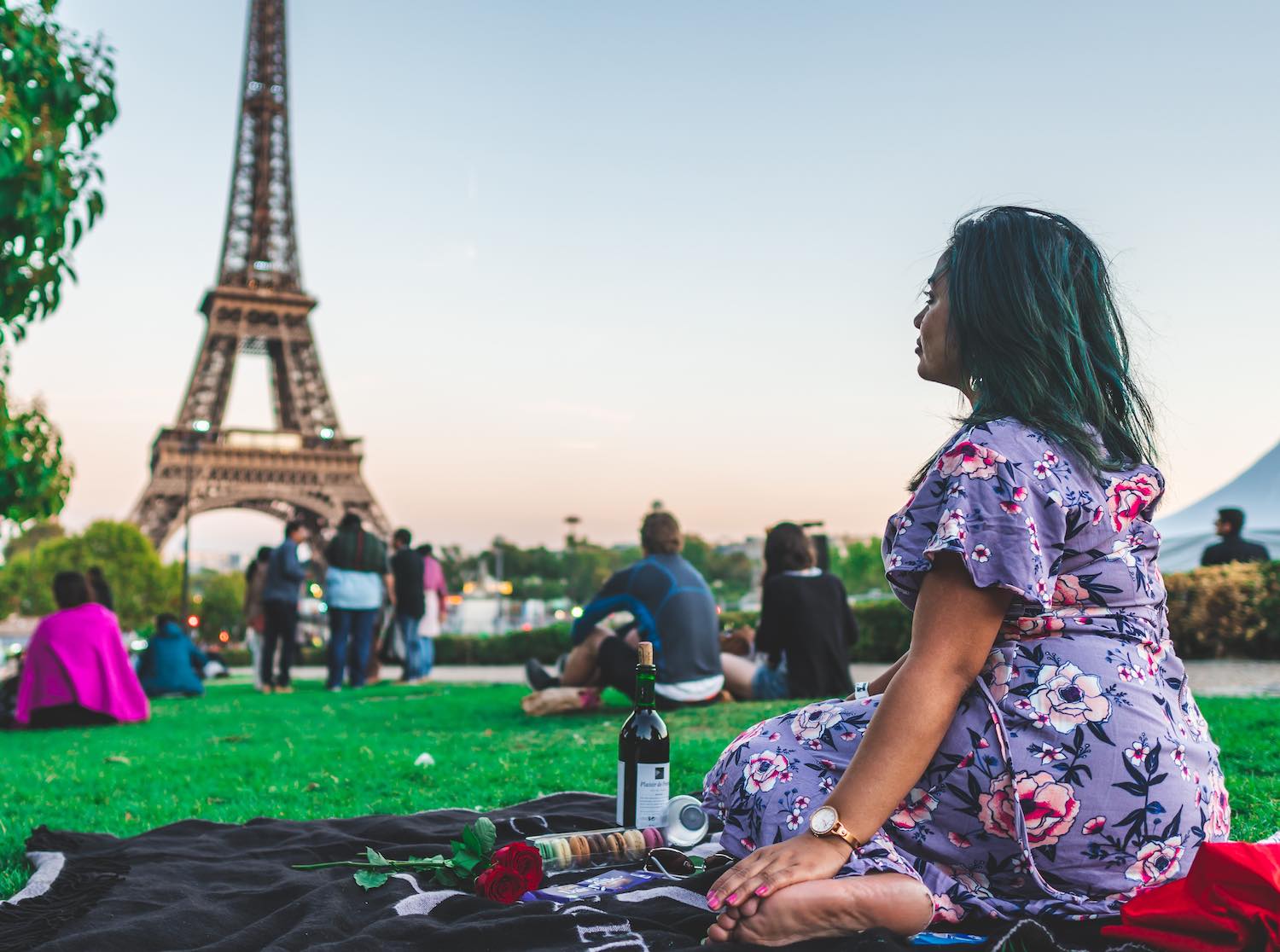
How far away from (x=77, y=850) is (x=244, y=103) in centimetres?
4645

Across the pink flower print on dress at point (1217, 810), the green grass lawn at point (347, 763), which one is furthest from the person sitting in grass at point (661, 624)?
the pink flower print on dress at point (1217, 810)

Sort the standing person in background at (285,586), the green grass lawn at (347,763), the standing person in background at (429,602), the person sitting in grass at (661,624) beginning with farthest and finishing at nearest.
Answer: the standing person in background at (429,602) < the standing person in background at (285,586) < the person sitting in grass at (661,624) < the green grass lawn at (347,763)

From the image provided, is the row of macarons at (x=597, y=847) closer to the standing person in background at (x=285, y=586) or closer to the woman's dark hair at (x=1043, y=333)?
the woman's dark hair at (x=1043, y=333)

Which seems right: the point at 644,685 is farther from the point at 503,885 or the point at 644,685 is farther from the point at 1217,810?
the point at 1217,810

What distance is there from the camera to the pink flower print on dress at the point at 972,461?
1.97 metres

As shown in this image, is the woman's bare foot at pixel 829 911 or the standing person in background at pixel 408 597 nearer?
the woman's bare foot at pixel 829 911

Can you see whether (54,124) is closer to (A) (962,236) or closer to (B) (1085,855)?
(A) (962,236)

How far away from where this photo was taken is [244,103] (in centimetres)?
4400

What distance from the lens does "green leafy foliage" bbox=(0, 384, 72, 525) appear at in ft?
22.3

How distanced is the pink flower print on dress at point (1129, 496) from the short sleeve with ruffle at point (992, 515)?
157 mm

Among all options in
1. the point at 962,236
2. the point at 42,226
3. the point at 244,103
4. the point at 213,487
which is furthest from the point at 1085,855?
the point at 244,103

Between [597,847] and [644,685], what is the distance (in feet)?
1.53

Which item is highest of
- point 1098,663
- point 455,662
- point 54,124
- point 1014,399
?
point 54,124

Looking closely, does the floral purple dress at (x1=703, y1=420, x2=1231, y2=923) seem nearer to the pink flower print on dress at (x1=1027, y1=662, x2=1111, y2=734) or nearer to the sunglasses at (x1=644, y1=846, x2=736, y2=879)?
the pink flower print on dress at (x1=1027, y1=662, x2=1111, y2=734)
